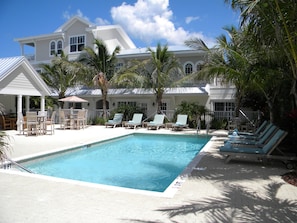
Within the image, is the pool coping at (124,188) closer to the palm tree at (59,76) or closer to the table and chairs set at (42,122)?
the table and chairs set at (42,122)

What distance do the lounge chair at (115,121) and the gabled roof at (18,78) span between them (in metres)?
5.98

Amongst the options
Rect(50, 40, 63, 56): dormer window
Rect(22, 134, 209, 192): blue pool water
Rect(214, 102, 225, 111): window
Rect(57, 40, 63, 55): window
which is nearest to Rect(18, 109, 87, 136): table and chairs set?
Rect(22, 134, 209, 192): blue pool water

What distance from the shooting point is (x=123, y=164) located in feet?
34.8

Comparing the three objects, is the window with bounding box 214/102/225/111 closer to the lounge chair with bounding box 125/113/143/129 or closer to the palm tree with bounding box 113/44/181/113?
the palm tree with bounding box 113/44/181/113

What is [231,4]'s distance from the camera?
26.6 ft

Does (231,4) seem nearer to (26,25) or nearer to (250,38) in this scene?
(250,38)

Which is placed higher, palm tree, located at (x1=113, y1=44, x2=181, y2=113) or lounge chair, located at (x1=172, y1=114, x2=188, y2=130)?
palm tree, located at (x1=113, y1=44, x2=181, y2=113)

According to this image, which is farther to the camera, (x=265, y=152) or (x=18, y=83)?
(x=18, y=83)

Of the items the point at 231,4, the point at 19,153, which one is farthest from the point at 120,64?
the point at 231,4

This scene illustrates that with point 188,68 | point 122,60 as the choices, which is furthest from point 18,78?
point 188,68

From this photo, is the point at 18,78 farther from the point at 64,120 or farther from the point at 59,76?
the point at 59,76

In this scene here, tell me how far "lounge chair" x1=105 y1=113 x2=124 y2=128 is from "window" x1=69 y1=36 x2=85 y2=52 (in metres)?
10.7

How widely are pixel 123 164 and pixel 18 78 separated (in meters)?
12.8

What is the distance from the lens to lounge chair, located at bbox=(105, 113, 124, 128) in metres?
23.3
